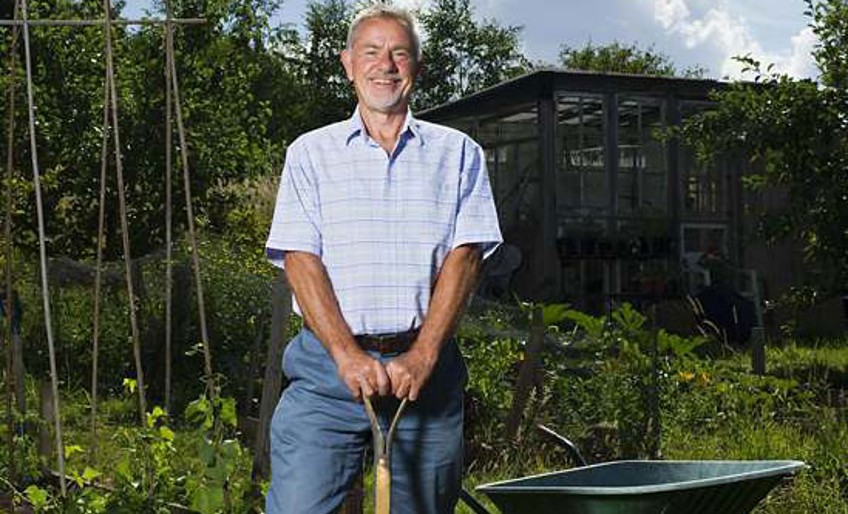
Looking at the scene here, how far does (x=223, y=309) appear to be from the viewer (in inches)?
315

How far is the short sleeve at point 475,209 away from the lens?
2.78 metres

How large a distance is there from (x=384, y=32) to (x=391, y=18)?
30 millimetres

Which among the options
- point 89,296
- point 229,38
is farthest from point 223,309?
point 229,38

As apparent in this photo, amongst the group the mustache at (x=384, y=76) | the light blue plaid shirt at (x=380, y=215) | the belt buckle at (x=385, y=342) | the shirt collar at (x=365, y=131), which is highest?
the mustache at (x=384, y=76)

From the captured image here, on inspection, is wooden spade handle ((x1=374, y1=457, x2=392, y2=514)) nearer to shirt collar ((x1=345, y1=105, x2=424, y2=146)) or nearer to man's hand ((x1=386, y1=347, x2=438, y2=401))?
man's hand ((x1=386, y1=347, x2=438, y2=401))

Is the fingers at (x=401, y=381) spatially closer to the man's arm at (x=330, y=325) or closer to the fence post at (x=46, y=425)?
the man's arm at (x=330, y=325)

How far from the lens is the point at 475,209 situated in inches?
110

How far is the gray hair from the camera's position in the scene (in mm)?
2814

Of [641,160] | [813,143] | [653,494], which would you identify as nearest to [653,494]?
[653,494]

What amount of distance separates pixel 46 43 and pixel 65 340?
1.87 metres

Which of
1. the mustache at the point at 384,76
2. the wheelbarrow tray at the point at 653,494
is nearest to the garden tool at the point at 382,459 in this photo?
the wheelbarrow tray at the point at 653,494

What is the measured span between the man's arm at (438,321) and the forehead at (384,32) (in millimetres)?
409

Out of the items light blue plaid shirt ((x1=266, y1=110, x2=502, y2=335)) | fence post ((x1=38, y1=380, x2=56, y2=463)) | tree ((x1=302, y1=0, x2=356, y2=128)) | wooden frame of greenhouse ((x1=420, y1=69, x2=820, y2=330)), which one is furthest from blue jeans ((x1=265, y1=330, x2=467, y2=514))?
tree ((x1=302, y1=0, x2=356, y2=128))

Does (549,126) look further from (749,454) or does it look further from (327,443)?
(327,443)
